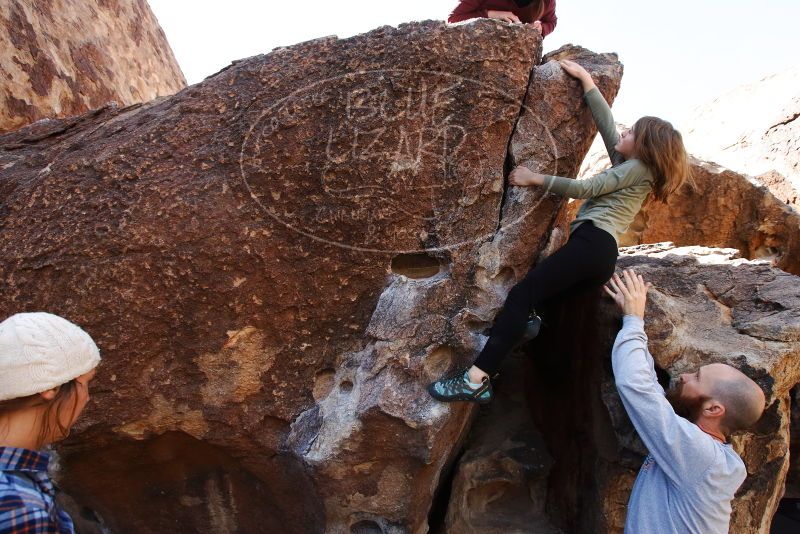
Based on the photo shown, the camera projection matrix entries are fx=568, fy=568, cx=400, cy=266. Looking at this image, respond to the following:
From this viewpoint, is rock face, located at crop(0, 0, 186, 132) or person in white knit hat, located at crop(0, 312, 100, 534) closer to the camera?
person in white knit hat, located at crop(0, 312, 100, 534)

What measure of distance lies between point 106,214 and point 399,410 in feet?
4.43

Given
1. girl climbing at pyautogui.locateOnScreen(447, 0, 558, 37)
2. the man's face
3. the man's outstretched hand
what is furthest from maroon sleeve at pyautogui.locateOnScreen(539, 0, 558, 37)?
the man's face

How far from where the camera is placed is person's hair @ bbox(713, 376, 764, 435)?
5.80 feet

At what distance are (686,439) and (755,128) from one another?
5371 mm

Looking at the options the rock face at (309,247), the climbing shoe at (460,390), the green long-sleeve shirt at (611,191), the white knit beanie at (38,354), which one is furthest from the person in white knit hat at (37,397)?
the green long-sleeve shirt at (611,191)

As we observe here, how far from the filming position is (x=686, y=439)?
1697 mm

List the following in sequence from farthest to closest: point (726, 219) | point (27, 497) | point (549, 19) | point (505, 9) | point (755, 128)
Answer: point (755, 128) → point (726, 219) → point (549, 19) → point (505, 9) → point (27, 497)

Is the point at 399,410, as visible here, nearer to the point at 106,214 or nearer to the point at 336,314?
the point at 336,314

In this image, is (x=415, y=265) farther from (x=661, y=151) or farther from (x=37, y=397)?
(x=37, y=397)

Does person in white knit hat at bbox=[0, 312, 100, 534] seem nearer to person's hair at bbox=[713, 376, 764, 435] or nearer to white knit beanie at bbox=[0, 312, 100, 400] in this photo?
white knit beanie at bbox=[0, 312, 100, 400]

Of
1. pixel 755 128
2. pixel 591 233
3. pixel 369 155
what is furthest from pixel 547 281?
pixel 755 128

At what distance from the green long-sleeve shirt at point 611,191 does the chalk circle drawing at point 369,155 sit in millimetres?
403

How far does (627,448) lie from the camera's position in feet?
6.98

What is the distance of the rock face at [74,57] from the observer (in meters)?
3.65
